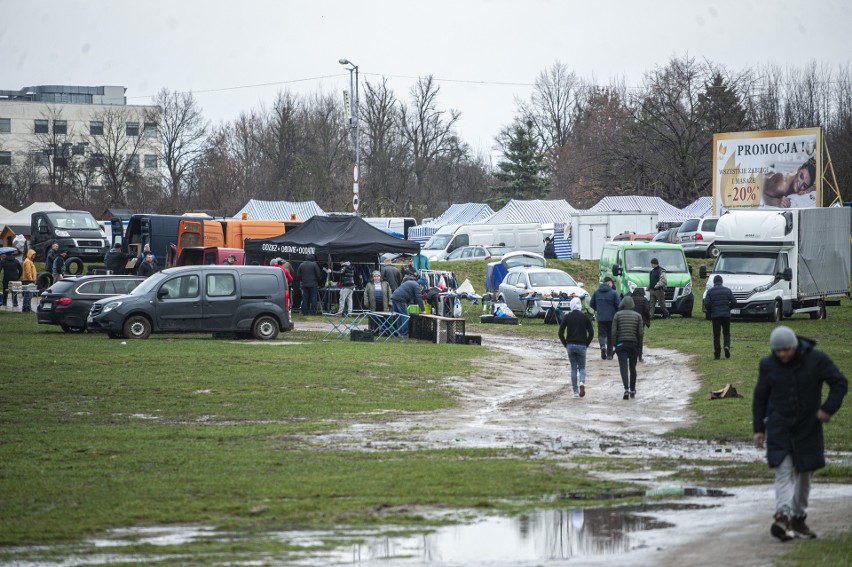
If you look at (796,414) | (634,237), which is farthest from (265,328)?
(634,237)

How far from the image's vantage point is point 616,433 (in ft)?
49.1

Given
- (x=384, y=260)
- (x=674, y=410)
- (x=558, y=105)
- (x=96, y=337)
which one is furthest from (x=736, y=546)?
(x=558, y=105)

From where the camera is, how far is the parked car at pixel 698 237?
5406cm

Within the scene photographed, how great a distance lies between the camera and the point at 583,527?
9219 millimetres

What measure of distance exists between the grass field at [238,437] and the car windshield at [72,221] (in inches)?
1033

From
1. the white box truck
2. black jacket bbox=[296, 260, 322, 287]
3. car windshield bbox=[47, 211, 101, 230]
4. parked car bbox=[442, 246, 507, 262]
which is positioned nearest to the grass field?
black jacket bbox=[296, 260, 322, 287]

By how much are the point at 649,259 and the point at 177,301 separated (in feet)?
54.6

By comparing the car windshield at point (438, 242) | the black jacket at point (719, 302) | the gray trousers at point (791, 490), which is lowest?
the gray trousers at point (791, 490)

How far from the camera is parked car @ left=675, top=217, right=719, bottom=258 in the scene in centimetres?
5406

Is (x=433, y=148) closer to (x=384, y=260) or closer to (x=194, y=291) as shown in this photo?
(x=384, y=260)

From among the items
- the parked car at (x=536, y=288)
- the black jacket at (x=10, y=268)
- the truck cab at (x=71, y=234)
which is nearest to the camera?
the parked car at (x=536, y=288)

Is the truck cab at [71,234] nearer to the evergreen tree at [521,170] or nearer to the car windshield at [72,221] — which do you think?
the car windshield at [72,221]

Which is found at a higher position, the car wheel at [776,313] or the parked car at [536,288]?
the parked car at [536,288]

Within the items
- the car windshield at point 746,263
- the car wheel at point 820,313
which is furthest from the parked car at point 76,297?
the car wheel at point 820,313
